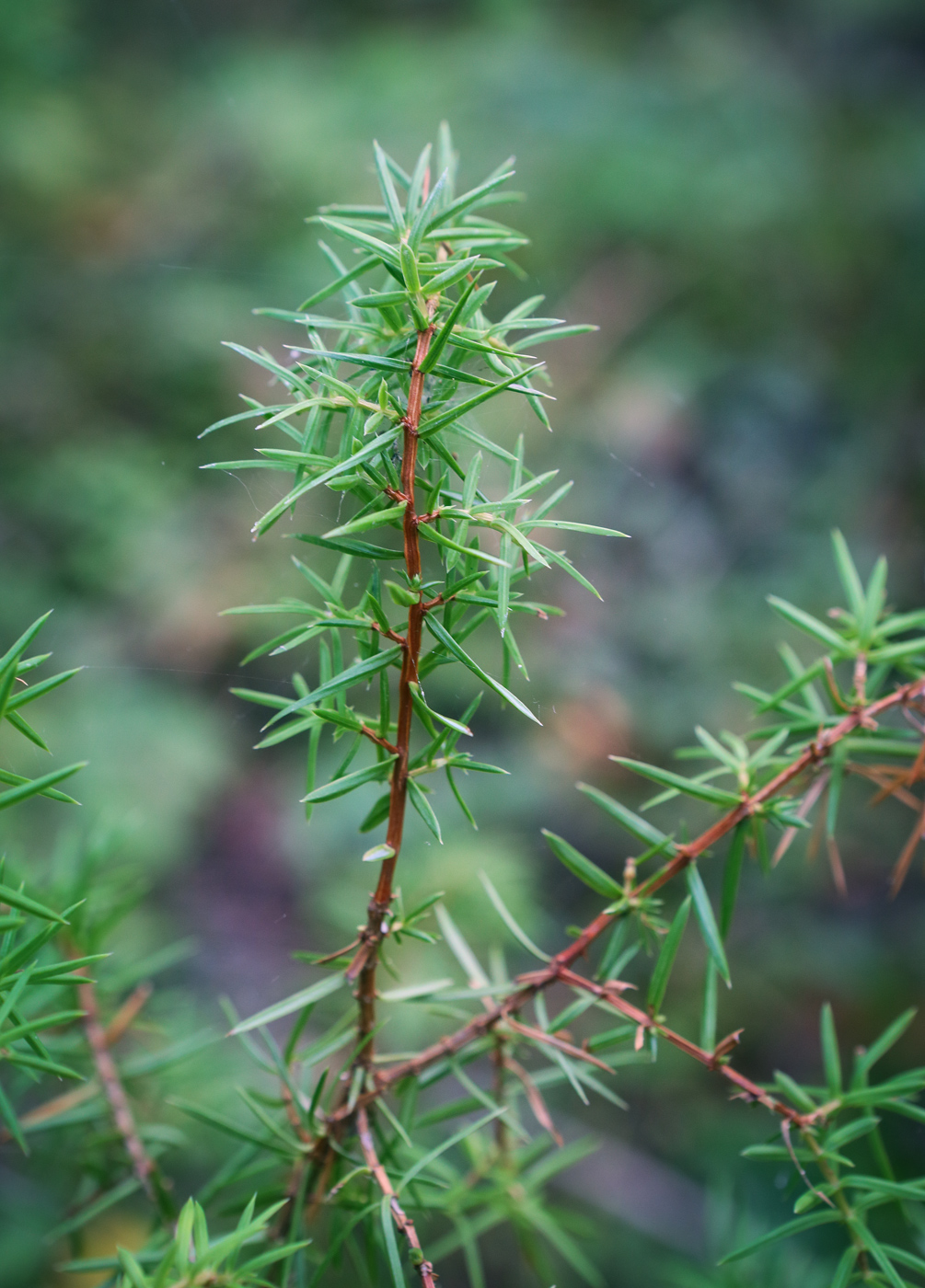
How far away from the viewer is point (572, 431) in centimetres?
167

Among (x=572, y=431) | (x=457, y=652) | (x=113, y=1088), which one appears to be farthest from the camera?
(x=572, y=431)

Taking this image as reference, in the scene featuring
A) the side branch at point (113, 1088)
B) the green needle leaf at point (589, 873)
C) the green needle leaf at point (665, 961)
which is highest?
the green needle leaf at point (589, 873)

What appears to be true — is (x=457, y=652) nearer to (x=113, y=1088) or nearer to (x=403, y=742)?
(x=403, y=742)

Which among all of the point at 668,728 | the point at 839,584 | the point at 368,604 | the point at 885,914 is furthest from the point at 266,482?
the point at 885,914

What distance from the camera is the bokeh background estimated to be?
49.9 inches

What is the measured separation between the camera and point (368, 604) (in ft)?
0.91

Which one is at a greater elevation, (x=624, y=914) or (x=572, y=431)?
(x=572, y=431)

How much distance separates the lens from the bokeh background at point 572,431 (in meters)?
1.27

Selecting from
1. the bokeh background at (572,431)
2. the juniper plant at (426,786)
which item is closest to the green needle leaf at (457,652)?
the juniper plant at (426,786)

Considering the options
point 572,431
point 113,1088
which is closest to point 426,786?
point 113,1088

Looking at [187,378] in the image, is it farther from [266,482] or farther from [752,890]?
[752,890]

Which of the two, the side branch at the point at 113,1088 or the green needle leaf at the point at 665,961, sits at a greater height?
the green needle leaf at the point at 665,961

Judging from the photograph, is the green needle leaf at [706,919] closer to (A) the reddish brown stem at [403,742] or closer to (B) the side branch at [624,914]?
(B) the side branch at [624,914]

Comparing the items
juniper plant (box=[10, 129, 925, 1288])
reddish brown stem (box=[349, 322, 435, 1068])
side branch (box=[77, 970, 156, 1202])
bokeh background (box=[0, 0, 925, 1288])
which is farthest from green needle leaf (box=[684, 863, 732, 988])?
bokeh background (box=[0, 0, 925, 1288])
